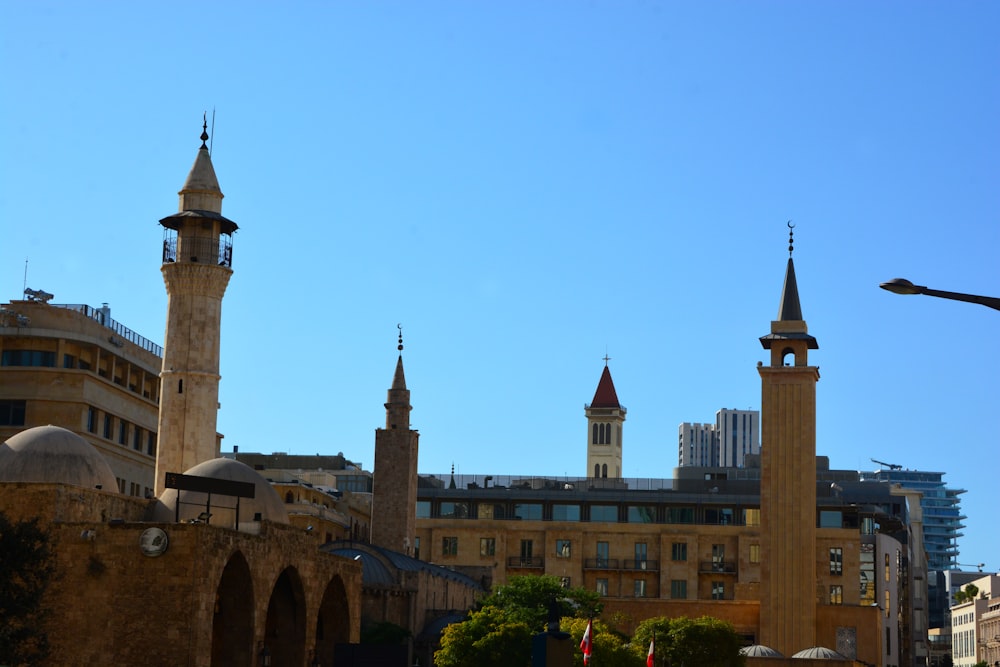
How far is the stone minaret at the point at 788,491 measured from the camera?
85688 millimetres

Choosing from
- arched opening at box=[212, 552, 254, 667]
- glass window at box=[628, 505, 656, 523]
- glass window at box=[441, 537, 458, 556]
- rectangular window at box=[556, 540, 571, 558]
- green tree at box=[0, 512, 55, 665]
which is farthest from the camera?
glass window at box=[628, 505, 656, 523]

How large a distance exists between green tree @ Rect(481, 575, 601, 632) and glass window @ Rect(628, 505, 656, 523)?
75.5ft

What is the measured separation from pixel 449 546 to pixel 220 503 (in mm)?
53356

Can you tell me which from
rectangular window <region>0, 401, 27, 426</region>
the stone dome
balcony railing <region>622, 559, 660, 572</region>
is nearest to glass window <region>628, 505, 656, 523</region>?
balcony railing <region>622, 559, 660, 572</region>

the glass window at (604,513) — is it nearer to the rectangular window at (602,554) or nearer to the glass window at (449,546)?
the rectangular window at (602,554)

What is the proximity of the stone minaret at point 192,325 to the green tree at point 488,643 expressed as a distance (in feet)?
44.2

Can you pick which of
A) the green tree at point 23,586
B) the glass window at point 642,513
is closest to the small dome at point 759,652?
the glass window at point 642,513

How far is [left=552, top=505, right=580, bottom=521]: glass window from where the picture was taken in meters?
104

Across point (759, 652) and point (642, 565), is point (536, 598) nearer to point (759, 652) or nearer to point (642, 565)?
point (759, 652)

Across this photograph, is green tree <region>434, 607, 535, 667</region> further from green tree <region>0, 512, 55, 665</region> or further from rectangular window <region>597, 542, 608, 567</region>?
rectangular window <region>597, 542, 608, 567</region>

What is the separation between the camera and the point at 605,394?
16425cm

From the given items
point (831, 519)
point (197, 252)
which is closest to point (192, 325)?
point (197, 252)

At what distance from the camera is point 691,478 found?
11256cm

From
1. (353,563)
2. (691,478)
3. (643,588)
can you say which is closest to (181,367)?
(353,563)
